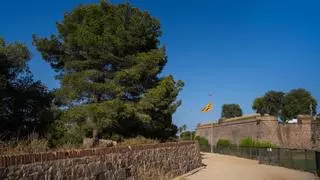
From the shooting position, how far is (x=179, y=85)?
25891 millimetres

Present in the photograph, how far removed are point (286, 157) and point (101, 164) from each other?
68.0ft

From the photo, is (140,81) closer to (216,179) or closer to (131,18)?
(131,18)

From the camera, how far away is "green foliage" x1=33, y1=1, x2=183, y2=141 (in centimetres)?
2295

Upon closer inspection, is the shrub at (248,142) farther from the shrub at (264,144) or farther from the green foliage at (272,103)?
the green foliage at (272,103)

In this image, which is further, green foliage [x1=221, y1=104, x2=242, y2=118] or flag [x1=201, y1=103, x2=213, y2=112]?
green foliage [x1=221, y1=104, x2=242, y2=118]

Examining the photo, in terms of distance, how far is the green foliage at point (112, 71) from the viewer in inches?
904

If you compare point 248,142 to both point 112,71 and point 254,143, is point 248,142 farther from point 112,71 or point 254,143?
point 112,71

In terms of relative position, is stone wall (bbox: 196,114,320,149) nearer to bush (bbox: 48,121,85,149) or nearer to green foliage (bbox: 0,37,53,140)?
bush (bbox: 48,121,85,149)

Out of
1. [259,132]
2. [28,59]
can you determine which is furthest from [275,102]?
[28,59]

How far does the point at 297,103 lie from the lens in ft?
352

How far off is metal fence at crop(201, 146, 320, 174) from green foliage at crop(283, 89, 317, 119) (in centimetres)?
6665

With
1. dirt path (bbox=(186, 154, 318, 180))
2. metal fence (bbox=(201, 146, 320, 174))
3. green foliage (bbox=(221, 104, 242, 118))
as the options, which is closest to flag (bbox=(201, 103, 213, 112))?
metal fence (bbox=(201, 146, 320, 174))

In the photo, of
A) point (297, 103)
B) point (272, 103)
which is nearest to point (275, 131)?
point (297, 103)

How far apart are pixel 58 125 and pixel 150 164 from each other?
611 cm
